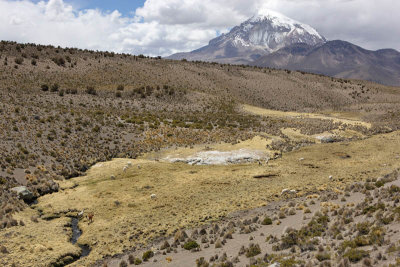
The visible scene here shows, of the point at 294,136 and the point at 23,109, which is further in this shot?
the point at 294,136

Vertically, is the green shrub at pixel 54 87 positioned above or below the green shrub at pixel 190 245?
above

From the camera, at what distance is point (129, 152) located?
144 ft

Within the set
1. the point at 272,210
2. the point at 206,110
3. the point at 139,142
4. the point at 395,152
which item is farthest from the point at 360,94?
the point at 272,210

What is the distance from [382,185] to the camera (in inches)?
1018

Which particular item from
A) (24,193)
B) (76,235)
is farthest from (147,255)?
(24,193)

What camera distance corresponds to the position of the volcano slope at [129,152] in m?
23.2

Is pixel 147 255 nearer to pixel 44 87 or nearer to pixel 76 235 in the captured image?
pixel 76 235

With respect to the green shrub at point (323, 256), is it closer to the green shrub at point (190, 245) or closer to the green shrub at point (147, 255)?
the green shrub at point (190, 245)

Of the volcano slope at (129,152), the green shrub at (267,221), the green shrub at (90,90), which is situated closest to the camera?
the green shrub at (267,221)

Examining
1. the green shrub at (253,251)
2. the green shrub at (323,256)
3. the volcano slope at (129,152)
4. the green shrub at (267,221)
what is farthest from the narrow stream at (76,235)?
the green shrub at (323,256)

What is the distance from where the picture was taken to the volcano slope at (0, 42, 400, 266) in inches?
912

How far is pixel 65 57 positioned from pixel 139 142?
2222 inches

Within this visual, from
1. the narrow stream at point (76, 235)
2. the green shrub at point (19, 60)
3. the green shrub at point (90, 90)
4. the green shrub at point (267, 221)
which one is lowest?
the narrow stream at point (76, 235)

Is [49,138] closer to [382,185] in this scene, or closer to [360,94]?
[382,185]
